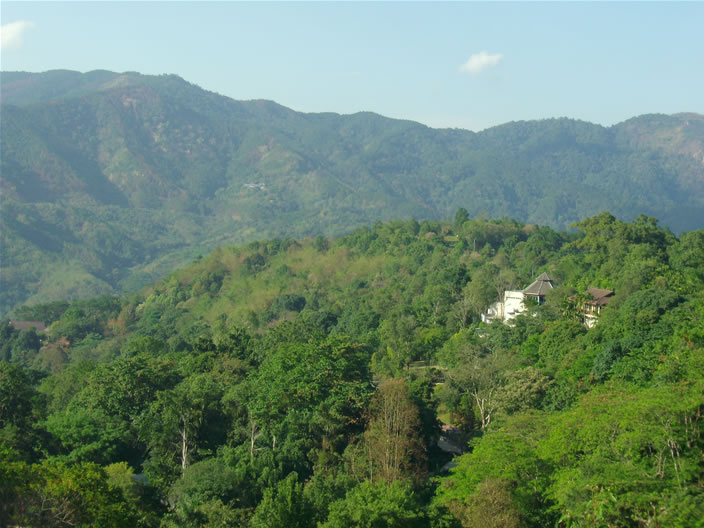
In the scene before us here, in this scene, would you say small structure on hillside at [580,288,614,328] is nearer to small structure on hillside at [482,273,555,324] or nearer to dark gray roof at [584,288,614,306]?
dark gray roof at [584,288,614,306]

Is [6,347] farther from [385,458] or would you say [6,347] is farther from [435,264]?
[385,458]

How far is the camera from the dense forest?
54.4ft

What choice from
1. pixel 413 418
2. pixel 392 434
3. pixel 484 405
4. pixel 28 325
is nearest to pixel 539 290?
pixel 484 405

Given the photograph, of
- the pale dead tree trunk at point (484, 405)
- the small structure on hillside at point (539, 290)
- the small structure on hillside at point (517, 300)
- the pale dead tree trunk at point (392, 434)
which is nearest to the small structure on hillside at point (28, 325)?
the small structure on hillside at point (517, 300)

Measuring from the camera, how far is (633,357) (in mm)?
27797

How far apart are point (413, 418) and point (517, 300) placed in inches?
878

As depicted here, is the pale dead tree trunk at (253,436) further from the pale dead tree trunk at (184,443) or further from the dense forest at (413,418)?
the pale dead tree trunk at (184,443)

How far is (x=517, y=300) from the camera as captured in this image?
149 feet

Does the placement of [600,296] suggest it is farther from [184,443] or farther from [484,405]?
[184,443]

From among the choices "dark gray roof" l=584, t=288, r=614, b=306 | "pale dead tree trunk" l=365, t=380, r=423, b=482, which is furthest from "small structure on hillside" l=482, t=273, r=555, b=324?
"pale dead tree trunk" l=365, t=380, r=423, b=482

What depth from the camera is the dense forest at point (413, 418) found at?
16.6 metres

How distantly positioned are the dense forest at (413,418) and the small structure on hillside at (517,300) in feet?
2.92

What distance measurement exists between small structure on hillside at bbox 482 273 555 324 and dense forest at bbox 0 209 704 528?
89cm

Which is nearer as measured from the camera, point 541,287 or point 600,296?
point 600,296
